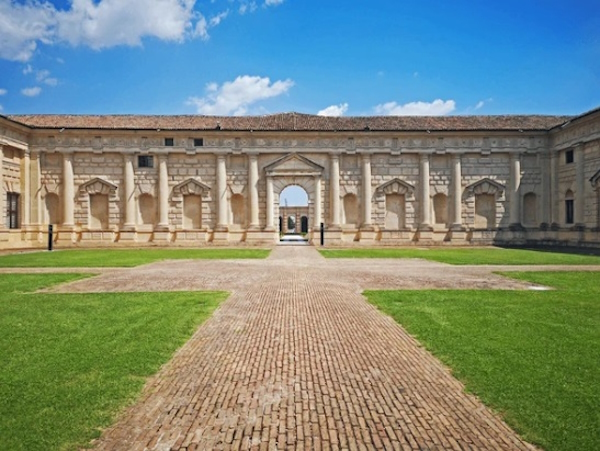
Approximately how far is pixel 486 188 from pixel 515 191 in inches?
92.2

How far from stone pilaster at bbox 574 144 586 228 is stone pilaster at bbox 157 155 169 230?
104 ft

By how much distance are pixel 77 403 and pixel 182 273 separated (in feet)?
33.7

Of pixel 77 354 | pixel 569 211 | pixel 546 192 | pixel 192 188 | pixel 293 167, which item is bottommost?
pixel 77 354

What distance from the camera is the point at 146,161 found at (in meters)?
32.2

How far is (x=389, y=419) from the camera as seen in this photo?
3.73 m

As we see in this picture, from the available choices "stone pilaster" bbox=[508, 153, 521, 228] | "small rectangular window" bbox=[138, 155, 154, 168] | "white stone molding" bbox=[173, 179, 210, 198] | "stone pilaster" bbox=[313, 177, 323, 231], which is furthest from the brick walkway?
"stone pilaster" bbox=[508, 153, 521, 228]

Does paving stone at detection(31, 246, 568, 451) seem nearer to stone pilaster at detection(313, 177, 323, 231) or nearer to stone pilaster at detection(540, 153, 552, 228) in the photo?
stone pilaster at detection(313, 177, 323, 231)

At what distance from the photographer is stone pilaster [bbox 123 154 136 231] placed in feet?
104

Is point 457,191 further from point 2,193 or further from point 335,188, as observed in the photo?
point 2,193

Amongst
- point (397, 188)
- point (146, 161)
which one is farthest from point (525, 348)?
point (146, 161)

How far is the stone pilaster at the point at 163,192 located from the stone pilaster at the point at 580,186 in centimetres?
3183

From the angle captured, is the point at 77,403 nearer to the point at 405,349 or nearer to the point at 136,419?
the point at 136,419

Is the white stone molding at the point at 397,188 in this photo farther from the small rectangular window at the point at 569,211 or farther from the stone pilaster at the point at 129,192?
the stone pilaster at the point at 129,192

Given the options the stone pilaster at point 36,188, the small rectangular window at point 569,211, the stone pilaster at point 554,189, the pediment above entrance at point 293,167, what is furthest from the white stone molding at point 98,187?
the small rectangular window at point 569,211
